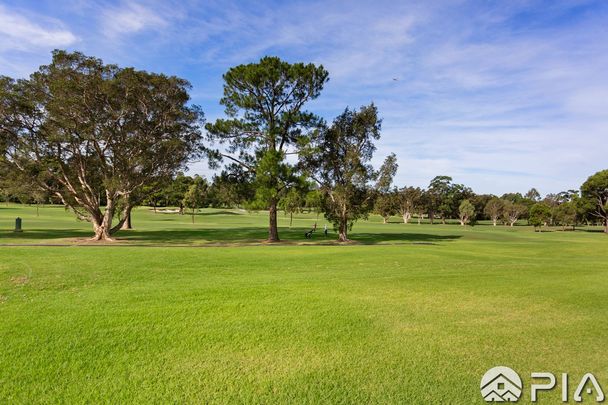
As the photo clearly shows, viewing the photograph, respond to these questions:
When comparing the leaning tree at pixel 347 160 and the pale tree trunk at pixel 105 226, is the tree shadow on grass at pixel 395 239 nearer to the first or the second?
the leaning tree at pixel 347 160

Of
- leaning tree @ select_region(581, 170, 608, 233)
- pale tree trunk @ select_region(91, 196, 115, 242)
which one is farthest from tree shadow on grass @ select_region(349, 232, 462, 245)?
leaning tree @ select_region(581, 170, 608, 233)

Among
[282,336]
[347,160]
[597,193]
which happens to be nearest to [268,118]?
[347,160]

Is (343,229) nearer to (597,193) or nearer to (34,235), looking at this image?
(34,235)

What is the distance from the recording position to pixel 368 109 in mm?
36438

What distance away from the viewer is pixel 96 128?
30422 mm

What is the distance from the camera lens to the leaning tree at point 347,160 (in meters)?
36.6

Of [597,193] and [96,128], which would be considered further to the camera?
[597,193]

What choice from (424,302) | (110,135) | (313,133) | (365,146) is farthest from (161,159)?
(424,302)

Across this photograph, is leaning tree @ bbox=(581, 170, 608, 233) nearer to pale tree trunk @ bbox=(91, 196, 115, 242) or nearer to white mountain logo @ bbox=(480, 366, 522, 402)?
pale tree trunk @ bbox=(91, 196, 115, 242)

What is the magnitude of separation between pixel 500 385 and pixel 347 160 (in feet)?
104

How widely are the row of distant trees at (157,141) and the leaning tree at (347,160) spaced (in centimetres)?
9

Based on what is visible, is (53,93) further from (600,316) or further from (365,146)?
(600,316)

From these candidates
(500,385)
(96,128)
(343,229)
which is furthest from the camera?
(343,229)

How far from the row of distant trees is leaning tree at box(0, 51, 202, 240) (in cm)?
8
